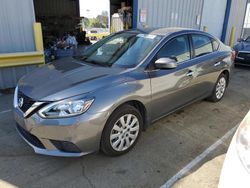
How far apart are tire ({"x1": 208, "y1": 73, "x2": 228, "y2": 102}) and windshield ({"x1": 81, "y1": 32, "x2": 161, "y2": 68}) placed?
206 cm

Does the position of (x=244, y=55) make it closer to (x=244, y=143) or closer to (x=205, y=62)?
(x=205, y=62)

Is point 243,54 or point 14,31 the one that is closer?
point 14,31

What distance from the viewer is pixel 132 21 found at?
7.50 metres

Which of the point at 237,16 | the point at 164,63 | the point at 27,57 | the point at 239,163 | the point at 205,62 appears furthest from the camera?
the point at 237,16

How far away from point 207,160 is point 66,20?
62.2ft

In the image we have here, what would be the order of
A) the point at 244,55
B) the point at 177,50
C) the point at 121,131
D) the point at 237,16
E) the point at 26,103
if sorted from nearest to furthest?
the point at 26,103, the point at 121,131, the point at 177,50, the point at 244,55, the point at 237,16

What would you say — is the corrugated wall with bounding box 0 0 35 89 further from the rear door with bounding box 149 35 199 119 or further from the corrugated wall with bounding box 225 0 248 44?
the corrugated wall with bounding box 225 0 248 44

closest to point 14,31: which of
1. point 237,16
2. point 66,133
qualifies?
point 66,133

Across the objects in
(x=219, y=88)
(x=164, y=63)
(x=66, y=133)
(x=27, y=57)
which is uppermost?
(x=164, y=63)

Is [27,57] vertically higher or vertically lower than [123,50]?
lower

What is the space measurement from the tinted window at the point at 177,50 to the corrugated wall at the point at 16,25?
3.61 meters

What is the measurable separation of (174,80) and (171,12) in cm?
580

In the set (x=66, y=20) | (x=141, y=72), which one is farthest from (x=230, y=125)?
(x=66, y=20)

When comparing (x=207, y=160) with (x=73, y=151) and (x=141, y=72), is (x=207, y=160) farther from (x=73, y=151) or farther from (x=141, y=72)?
(x=73, y=151)
